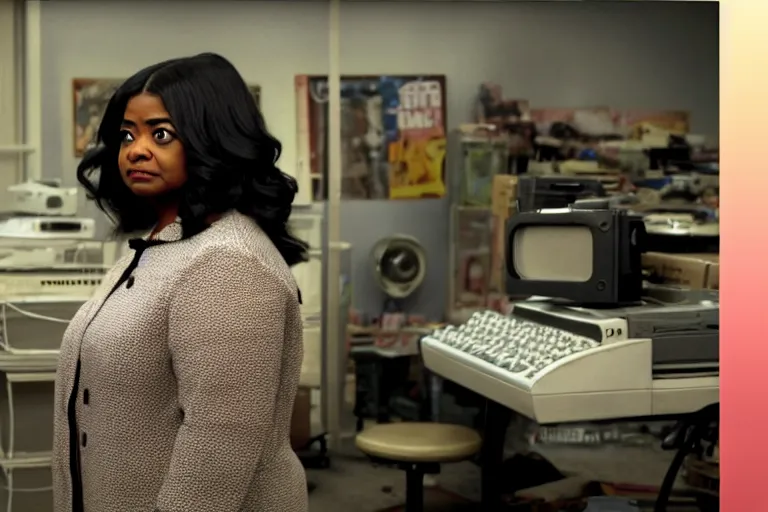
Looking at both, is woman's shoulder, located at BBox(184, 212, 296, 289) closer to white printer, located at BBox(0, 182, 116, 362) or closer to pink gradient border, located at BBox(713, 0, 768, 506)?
pink gradient border, located at BBox(713, 0, 768, 506)

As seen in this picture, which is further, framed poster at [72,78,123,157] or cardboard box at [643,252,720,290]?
framed poster at [72,78,123,157]

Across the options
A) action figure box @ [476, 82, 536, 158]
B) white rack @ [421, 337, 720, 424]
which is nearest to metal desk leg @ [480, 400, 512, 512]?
white rack @ [421, 337, 720, 424]

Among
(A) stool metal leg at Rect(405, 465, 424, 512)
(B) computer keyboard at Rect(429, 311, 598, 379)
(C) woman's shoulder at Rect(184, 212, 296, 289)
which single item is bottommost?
(A) stool metal leg at Rect(405, 465, 424, 512)

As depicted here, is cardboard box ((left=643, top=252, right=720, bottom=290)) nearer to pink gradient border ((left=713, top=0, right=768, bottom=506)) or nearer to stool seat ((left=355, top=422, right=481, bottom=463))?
stool seat ((left=355, top=422, right=481, bottom=463))

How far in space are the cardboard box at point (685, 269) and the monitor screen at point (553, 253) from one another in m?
0.36

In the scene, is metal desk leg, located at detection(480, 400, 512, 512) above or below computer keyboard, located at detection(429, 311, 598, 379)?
below

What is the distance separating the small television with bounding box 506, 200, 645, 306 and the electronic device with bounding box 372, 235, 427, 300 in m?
0.68

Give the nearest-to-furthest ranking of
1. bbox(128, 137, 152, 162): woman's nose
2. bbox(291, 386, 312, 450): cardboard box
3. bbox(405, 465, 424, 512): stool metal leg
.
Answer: bbox(128, 137, 152, 162): woman's nose, bbox(405, 465, 424, 512): stool metal leg, bbox(291, 386, 312, 450): cardboard box

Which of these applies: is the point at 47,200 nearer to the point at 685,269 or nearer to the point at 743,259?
the point at 685,269

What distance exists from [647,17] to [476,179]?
810mm

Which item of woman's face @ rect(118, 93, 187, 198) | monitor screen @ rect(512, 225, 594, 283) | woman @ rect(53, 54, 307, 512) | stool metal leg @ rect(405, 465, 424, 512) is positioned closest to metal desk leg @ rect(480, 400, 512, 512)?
stool metal leg @ rect(405, 465, 424, 512)

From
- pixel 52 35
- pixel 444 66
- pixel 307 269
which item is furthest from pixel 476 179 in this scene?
pixel 52 35

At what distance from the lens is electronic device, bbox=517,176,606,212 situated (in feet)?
9.23

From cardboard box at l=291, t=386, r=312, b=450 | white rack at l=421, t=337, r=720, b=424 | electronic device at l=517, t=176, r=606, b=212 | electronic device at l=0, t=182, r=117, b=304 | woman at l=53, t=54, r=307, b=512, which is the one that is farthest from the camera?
cardboard box at l=291, t=386, r=312, b=450
